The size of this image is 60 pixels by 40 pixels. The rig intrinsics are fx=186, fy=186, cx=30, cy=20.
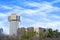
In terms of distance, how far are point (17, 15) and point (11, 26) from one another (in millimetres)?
11108

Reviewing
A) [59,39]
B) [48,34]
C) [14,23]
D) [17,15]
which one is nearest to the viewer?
[59,39]

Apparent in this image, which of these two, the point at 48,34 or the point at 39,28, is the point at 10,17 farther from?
the point at 48,34

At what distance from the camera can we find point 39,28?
246 feet

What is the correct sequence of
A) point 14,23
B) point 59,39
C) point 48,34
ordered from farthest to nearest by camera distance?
1. point 14,23
2. point 48,34
3. point 59,39

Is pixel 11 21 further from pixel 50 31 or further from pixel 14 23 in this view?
pixel 50 31

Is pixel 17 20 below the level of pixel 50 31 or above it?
above

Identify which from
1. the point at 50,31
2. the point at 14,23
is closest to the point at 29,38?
the point at 50,31

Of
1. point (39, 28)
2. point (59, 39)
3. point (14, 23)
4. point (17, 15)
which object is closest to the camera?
point (59, 39)

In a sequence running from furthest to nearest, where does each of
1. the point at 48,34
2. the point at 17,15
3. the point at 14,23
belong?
the point at 14,23 → the point at 17,15 → the point at 48,34

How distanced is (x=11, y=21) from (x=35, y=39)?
246ft

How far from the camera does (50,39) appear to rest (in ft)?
161

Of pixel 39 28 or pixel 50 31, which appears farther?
pixel 39 28

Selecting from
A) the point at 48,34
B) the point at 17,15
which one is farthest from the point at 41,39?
the point at 17,15

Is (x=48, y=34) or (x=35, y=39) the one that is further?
(x=48, y=34)
